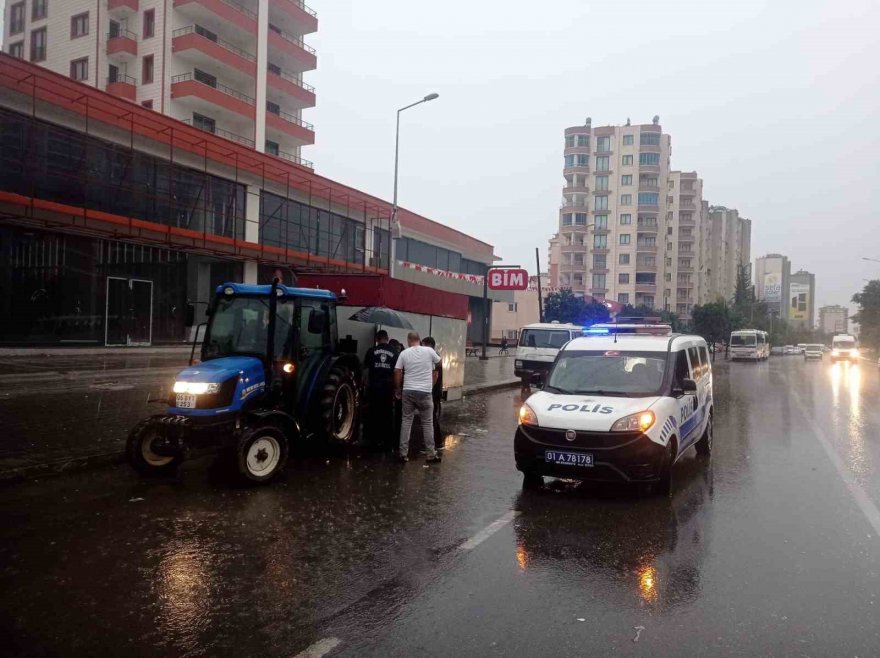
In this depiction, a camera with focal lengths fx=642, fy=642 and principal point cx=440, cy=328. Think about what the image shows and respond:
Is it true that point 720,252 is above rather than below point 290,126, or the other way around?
above

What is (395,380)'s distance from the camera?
9086 millimetres

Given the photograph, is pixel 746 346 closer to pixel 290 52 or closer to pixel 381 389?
pixel 290 52

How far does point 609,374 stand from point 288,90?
3459cm

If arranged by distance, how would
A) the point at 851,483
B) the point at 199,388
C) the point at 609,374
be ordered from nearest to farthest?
the point at 199,388 → the point at 851,483 → the point at 609,374

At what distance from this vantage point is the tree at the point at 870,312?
2911 inches

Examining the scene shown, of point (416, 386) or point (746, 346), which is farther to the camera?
point (746, 346)

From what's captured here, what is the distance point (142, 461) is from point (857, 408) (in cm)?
1706

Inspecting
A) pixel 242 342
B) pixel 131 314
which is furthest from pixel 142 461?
pixel 131 314

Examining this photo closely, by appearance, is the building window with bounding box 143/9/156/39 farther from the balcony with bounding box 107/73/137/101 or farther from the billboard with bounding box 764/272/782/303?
the billboard with bounding box 764/272/782/303

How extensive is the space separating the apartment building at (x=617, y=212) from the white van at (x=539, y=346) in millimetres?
73467

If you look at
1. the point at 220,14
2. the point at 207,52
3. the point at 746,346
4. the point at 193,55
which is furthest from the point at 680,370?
the point at 746,346

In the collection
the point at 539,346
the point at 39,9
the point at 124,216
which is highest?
the point at 39,9

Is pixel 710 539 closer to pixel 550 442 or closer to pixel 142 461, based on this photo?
pixel 550 442

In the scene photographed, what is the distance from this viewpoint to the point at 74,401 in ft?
39.4
